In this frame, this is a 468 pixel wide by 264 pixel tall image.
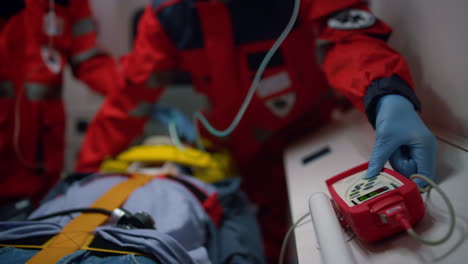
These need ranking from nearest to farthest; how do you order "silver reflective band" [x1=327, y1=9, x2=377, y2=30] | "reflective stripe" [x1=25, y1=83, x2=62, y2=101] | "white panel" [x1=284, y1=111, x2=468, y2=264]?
"white panel" [x1=284, y1=111, x2=468, y2=264], "silver reflective band" [x1=327, y1=9, x2=377, y2=30], "reflective stripe" [x1=25, y1=83, x2=62, y2=101]

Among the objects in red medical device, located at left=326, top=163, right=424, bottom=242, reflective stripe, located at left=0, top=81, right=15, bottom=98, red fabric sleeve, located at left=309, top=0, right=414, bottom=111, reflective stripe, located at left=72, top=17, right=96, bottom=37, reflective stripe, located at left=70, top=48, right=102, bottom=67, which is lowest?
red medical device, located at left=326, top=163, right=424, bottom=242

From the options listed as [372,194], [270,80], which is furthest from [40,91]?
[372,194]

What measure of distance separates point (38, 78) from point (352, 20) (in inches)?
43.3

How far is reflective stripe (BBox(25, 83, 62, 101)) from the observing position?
3.58ft

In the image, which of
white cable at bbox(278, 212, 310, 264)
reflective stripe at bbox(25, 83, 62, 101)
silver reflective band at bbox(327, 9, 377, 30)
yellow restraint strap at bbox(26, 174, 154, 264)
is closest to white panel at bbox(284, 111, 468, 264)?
white cable at bbox(278, 212, 310, 264)

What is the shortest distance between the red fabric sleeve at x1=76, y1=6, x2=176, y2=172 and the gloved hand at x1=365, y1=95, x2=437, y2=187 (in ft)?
2.37

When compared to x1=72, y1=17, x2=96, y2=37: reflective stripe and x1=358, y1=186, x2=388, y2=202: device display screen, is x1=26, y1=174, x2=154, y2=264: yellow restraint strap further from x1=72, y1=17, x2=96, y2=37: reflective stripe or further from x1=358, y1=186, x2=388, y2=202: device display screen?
x1=72, y1=17, x2=96, y2=37: reflective stripe

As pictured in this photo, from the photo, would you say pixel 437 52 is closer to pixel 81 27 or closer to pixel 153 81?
pixel 153 81

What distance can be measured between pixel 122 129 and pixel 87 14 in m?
0.53

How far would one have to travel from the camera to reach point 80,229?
577mm

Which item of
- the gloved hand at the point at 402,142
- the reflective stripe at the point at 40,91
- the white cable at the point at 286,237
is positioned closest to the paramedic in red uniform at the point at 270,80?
the gloved hand at the point at 402,142

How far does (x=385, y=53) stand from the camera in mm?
617

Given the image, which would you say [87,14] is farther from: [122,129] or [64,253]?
[64,253]

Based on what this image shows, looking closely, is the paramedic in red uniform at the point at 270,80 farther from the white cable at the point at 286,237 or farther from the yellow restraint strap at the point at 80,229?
the yellow restraint strap at the point at 80,229
